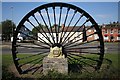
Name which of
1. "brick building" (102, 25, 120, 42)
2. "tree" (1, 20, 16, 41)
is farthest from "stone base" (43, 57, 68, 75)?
"brick building" (102, 25, 120, 42)

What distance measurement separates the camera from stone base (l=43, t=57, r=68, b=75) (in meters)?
13.0

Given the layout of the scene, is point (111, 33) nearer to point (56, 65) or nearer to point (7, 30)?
point (7, 30)

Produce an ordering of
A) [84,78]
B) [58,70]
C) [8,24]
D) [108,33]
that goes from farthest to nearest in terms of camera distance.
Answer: [108,33] < [8,24] < [58,70] < [84,78]

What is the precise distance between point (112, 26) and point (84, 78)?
71930 millimetres

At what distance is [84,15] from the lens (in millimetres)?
13648

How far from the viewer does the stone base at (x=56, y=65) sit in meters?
13.0

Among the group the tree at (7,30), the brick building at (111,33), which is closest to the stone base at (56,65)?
the tree at (7,30)

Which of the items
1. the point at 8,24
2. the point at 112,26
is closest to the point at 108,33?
the point at 112,26

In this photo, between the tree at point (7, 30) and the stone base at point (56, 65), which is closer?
the stone base at point (56, 65)

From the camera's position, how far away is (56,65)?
42.9 feet

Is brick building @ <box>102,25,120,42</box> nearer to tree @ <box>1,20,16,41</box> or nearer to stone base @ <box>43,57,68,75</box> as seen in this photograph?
tree @ <box>1,20,16,41</box>

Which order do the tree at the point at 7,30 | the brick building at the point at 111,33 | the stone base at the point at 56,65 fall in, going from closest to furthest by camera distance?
1. the stone base at the point at 56,65
2. the tree at the point at 7,30
3. the brick building at the point at 111,33

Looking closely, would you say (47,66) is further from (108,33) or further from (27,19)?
(108,33)

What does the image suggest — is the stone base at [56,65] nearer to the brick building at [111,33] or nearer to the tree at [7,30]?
the tree at [7,30]
